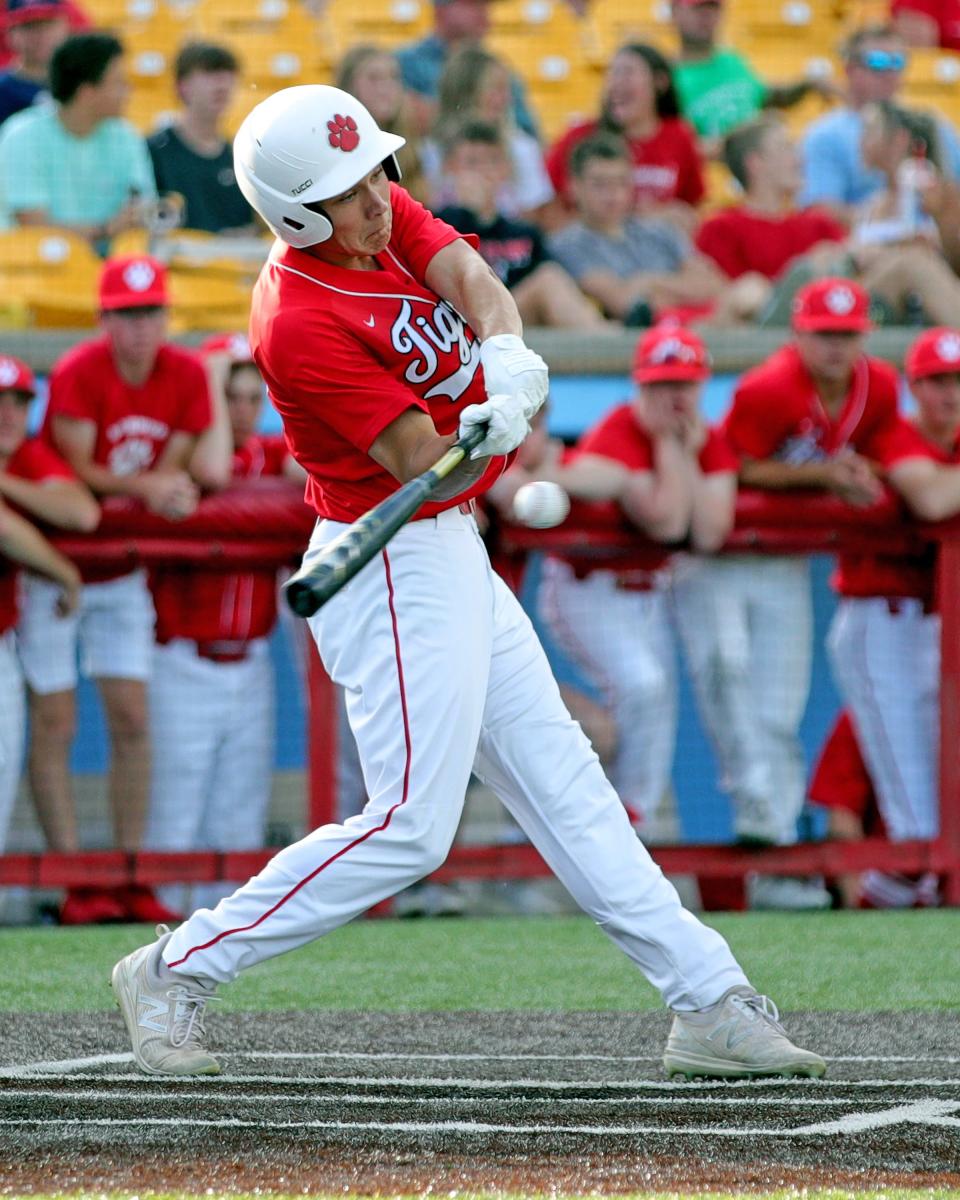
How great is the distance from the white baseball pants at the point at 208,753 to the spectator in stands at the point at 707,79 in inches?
206

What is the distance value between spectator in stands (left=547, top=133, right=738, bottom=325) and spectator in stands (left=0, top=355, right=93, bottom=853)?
324cm

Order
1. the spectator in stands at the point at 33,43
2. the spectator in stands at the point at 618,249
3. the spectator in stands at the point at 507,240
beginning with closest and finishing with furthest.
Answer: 1. the spectator in stands at the point at 507,240
2. the spectator in stands at the point at 618,249
3. the spectator in stands at the point at 33,43

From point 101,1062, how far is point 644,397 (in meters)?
3.63

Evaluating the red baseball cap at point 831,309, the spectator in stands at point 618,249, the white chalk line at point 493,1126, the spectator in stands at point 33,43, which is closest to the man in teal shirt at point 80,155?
the spectator in stands at point 33,43

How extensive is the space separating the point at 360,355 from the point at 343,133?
0.42 meters

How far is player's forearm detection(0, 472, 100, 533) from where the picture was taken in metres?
6.84

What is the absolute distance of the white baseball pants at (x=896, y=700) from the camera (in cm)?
733

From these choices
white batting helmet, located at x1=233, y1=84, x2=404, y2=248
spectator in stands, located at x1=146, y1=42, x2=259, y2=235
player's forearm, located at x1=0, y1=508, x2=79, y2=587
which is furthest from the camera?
spectator in stands, located at x1=146, y1=42, x2=259, y2=235

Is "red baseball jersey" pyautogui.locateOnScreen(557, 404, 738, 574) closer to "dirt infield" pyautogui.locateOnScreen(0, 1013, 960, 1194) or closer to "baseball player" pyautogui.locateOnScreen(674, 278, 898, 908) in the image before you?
"baseball player" pyautogui.locateOnScreen(674, 278, 898, 908)

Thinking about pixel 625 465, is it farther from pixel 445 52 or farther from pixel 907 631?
pixel 445 52

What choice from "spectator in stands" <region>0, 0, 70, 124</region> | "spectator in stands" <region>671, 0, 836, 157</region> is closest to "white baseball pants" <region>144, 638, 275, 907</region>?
"spectator in stands" <region>0, 0, 70, 124</region>

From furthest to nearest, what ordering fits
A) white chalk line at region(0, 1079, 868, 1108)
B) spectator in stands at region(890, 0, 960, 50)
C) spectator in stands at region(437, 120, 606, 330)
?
spectator in stands at region(890, 0, 960, 50), spectator in stands at region(437, 120, 606, 330), white chalk line at region(0, 1079, 868, 1108)

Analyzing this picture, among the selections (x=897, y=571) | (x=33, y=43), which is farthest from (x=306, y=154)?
(x=33, y=43)

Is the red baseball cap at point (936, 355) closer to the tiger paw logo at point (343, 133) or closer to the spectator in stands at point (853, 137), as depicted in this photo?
the spectator in stands at point (853, 137)
